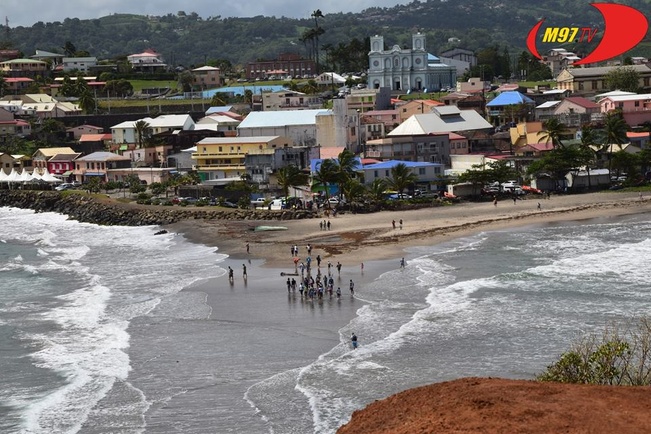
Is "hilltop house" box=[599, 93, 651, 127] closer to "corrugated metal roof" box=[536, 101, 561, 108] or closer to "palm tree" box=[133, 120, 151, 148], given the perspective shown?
"corrugated metal roof" box=[536, 101, 561, 108]

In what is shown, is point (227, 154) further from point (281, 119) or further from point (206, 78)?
point (206, 78)

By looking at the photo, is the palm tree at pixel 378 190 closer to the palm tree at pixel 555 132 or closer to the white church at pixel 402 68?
the palm tree at pixel 555 132

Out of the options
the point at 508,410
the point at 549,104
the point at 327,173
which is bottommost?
the point at 508,410

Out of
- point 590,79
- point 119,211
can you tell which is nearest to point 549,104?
point 590,79

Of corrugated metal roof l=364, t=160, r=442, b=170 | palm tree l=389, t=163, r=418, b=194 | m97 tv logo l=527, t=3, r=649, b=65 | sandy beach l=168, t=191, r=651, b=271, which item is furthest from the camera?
m97 tv logo l=527, t=3, r=649, b=65

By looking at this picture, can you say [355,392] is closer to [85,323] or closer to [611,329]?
[611,329]

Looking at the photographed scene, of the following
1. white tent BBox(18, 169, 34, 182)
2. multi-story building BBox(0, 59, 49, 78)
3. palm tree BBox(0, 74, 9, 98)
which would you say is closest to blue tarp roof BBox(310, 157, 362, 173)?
white tent BBox(18, 169, 34, 182)

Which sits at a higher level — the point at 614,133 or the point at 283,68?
the point at 283,68
